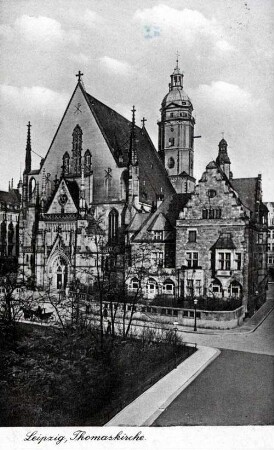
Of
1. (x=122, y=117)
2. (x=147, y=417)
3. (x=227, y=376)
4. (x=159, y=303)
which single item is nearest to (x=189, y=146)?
(x=122, y=117)

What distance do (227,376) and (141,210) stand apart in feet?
97.1

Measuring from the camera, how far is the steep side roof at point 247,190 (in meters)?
44.2

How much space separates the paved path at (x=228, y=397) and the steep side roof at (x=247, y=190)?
2423 cm

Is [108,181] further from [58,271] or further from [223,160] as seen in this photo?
[223,160]

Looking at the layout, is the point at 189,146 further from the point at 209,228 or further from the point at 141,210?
the point at 209,228

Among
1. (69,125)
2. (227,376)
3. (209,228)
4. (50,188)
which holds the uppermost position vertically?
(69,125)

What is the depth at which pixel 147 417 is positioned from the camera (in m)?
14.3

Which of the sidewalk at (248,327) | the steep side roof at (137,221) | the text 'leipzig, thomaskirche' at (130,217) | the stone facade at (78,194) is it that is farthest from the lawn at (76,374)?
the stone facade at (78,194)

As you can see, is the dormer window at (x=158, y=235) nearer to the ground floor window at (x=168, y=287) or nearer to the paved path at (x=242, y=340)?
the ground floor window at (x=168, y=287)

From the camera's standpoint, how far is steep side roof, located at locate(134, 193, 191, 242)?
41950 mm

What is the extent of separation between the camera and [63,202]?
4816 centimetres

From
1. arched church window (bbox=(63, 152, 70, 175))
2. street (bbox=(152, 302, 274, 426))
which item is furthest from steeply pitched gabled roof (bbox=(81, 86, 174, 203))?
street (bbox=(152, 302, 274, 426))

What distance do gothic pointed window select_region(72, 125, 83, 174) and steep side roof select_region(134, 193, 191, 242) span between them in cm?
1224

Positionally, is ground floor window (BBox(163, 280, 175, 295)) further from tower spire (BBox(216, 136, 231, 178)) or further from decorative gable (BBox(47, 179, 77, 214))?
tower spire (BBox(216, 136, 231, 178))
